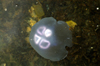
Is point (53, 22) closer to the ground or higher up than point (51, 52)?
higher up

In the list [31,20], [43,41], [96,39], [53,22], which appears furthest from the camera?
[31,20]

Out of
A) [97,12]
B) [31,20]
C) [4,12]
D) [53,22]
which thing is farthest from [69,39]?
[4,12]

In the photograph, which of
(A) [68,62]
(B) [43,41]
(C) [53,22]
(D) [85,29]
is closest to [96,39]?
(D) [85,29]

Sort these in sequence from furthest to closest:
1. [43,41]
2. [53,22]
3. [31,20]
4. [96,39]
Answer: [31,20] < [96,39] < [53,22] < [43,41]

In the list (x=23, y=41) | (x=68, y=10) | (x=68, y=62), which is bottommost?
(x=68, y=62)

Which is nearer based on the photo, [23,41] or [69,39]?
[69,39]

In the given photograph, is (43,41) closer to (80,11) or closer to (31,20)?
(31,20)
